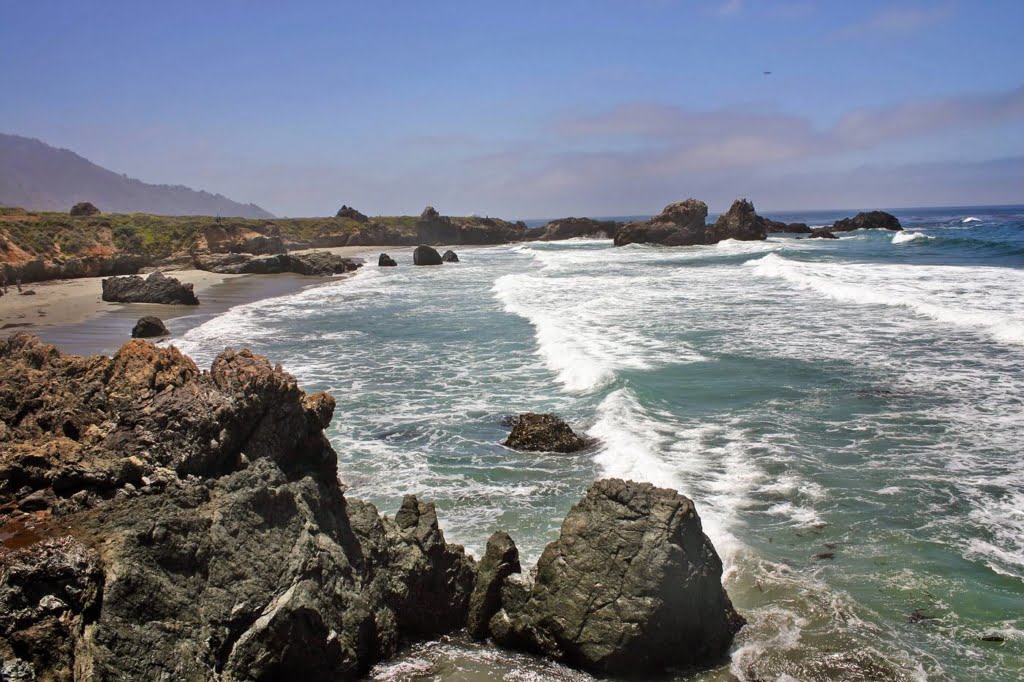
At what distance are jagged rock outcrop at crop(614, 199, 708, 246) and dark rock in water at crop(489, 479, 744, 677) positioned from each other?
72.6 m

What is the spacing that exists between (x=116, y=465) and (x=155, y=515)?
30.0 inches

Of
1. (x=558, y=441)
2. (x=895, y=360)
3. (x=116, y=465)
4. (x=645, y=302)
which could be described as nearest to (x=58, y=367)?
(x=116, y=465)

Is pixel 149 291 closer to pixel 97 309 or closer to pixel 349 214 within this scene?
pixel 97 309

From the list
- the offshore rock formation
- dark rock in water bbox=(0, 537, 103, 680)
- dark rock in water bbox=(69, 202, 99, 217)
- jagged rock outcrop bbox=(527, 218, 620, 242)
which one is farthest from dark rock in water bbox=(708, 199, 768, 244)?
dark rock in water bbox=(0, 537, 103, 680)

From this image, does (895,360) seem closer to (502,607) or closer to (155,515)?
(502,607)

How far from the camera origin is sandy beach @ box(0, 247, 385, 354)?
23375 mm

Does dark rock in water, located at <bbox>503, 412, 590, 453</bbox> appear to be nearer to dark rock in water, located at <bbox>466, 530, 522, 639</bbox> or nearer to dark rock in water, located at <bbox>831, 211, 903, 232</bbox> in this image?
dark rock in water, located at <bbox>466, 530, 522, 639</bbox>

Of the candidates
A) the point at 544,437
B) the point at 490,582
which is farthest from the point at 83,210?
the point at 490,582

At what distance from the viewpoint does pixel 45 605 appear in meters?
4.57

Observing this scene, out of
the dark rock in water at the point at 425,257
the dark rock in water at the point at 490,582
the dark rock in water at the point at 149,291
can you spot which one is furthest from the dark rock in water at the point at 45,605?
the dark rock in water at the point at 425,257

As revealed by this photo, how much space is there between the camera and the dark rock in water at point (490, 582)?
7066mm

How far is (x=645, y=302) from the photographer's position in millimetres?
31250

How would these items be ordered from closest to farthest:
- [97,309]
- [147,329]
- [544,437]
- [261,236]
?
[544,437], [147,329], [97,309], [261,236]

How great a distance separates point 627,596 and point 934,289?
101 ft
